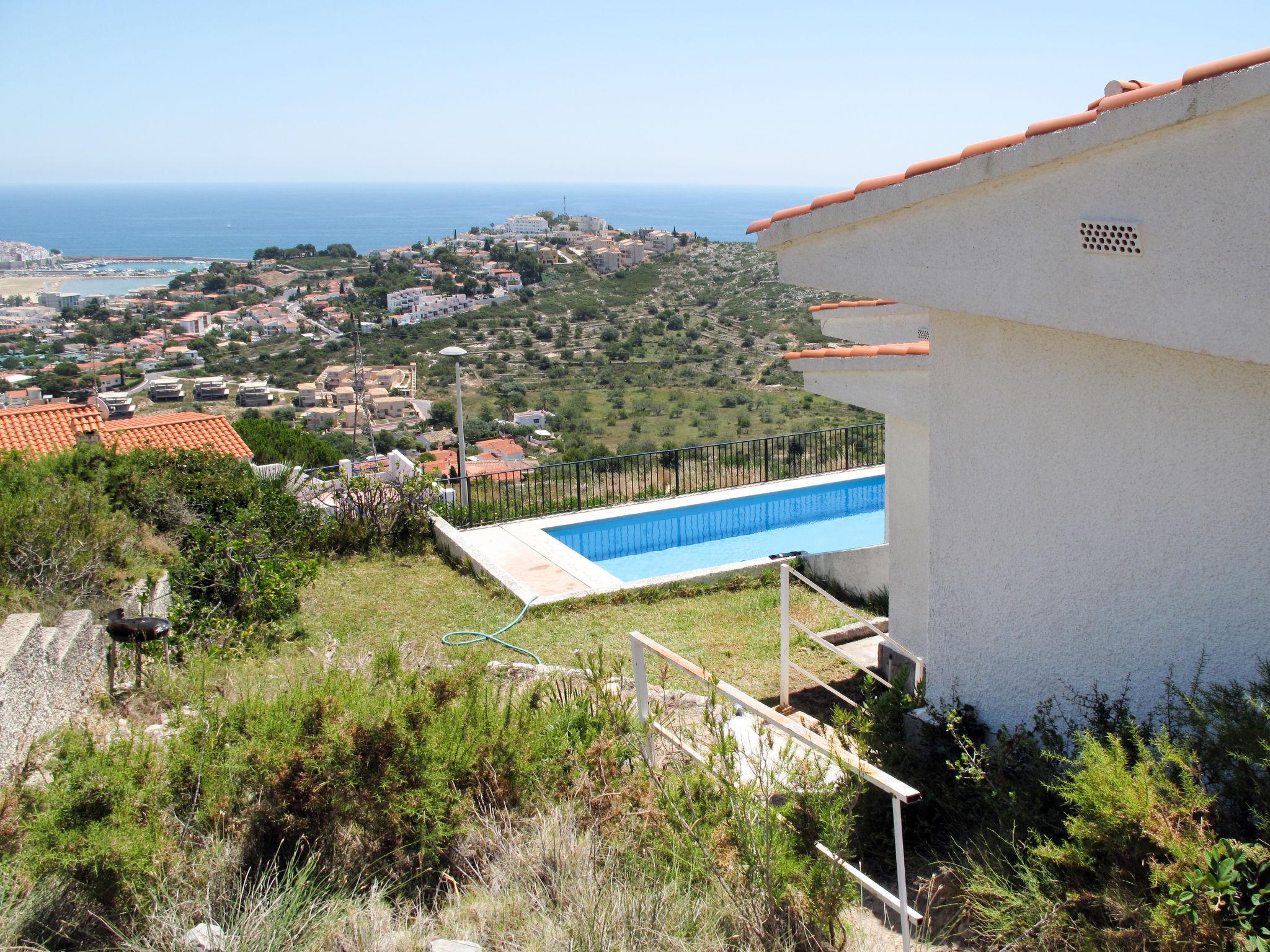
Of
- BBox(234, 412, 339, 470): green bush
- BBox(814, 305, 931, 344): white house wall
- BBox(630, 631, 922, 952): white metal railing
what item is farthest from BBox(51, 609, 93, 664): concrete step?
BBox(234, 412, 339, 470): green bush

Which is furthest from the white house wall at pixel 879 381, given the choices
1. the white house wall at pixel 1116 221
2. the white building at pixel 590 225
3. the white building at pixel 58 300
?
the white building at pixel 58 300

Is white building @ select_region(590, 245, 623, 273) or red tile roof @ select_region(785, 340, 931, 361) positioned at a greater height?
A: white building @ select_region(590, 245, 623, 273)

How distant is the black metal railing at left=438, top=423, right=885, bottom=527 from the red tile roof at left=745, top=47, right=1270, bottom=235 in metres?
8.97

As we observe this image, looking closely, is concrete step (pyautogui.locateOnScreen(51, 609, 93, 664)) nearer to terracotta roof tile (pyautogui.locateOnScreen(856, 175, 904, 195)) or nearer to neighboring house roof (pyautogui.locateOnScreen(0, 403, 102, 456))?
terracotta roof tile (pyautogui.locateOnScreen(856, 175, 904, 195))

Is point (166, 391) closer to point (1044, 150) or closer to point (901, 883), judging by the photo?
point (1044, 150)

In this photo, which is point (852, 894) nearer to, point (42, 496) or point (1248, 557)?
point (1248, 557)

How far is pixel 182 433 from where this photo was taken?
21219 mm

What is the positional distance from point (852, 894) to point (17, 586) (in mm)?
6862

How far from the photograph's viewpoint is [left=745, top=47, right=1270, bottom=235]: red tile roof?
4.02 meters

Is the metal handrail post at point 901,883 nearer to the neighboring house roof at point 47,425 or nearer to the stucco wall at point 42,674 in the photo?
the stucco wall at point 42,674

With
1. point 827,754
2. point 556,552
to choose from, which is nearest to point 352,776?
point 827,754

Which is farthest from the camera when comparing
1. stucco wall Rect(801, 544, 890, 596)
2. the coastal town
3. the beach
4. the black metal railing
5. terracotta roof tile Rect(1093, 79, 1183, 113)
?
the beach

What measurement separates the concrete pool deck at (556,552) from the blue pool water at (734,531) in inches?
4.3

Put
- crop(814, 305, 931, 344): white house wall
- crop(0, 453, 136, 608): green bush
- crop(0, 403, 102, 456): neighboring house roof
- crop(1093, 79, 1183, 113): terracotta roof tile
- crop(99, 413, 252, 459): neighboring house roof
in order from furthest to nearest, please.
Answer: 1. crop(99, 413, 252, 459): neighboring house roof
2. crop(0, 403, 102, 456): neighboring house roof
3. crop(814, 305, 931, 344): white house wall
4. crop(0, 453, 136, 608): green bush
5. crop(1093, 79, 1183, 113): terracotta roof tile
